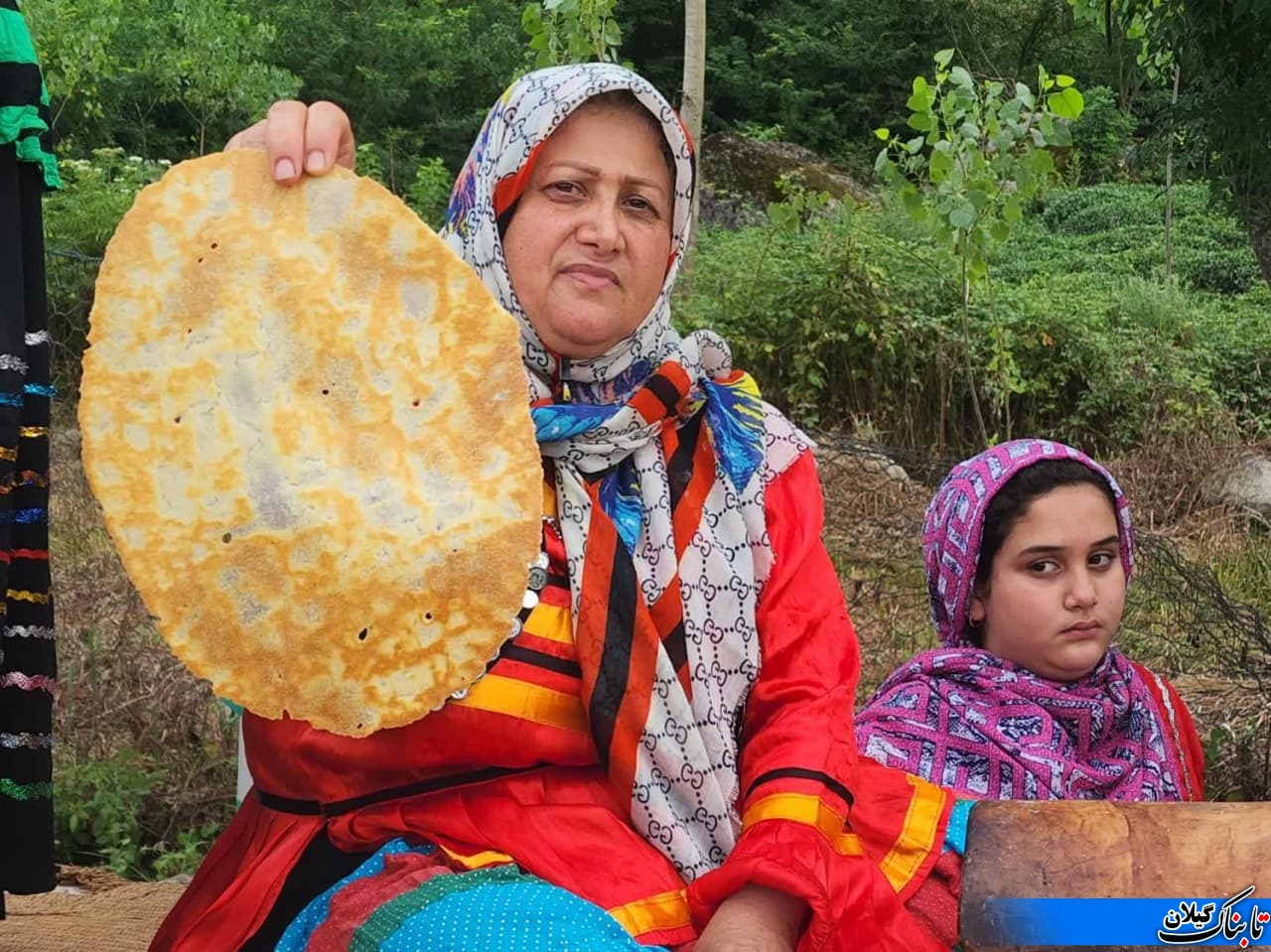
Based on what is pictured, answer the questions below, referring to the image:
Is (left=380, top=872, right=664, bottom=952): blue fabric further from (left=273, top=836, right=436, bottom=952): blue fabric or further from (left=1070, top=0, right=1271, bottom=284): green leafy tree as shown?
(left=1070, top=0, right=1271, bottom=284): green leafy tree

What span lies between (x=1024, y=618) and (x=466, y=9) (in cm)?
1289

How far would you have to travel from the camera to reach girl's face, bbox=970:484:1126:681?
2.30 metres

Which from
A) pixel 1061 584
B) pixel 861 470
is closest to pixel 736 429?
pixel 1061 584

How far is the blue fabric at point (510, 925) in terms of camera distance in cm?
142

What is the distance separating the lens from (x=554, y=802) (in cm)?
167

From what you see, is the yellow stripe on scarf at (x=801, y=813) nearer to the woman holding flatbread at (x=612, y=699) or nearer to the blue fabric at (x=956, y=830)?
the woman holding flatbread at (x=612, y=699)

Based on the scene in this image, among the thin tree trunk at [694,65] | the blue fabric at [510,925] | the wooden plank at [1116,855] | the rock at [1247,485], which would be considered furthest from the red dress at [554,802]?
the thin tree trunk at [694,65]

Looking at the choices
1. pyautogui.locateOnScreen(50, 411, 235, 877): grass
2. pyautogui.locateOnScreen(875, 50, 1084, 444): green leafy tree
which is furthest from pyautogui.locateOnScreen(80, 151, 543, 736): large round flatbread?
pyautogui.locateOnScreen(875, 50, 1084, 444): green leafy tree

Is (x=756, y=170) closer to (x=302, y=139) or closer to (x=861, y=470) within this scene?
(x=861, y=470)

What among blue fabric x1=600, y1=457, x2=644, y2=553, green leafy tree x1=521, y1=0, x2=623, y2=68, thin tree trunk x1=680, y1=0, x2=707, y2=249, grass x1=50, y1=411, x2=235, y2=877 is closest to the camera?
blue fabric x1=600, y1=457, x2=644, y2=553

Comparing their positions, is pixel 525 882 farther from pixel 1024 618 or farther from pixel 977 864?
pixel 1024 618

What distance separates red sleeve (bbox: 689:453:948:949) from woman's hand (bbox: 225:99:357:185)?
73cm

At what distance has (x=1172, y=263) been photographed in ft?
35.2

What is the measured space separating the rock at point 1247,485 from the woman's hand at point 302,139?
15.2 ft
